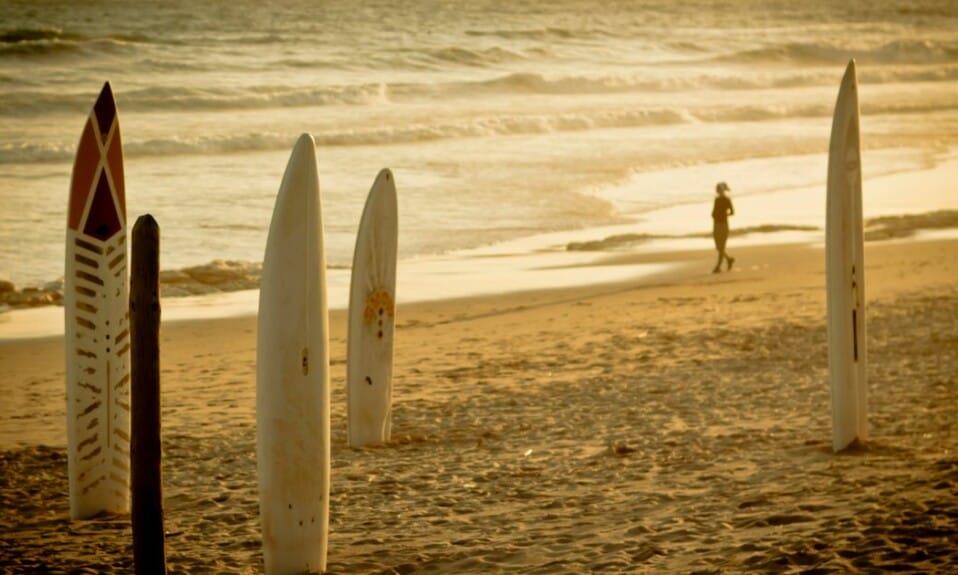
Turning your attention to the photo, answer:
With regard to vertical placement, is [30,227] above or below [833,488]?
above

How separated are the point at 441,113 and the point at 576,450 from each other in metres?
30.0

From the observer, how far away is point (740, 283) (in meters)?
15.2

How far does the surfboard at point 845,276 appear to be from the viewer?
7816 mm

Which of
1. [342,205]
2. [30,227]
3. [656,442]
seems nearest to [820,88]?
[342,205]

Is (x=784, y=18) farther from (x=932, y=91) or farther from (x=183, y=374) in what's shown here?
(x=183, y=374)

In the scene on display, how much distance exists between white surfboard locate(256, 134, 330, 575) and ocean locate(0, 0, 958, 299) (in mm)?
10332

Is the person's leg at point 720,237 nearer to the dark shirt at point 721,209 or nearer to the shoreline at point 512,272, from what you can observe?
the dark shirt at point 721,209

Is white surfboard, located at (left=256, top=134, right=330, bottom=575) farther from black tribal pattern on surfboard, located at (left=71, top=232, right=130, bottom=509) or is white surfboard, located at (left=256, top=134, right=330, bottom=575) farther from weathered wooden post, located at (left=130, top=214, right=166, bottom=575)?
black tribal pattern on surfboard, located at (left=71, top=232, right=130, bottom=509)

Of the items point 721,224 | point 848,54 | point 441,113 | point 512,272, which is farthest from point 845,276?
point 848,54

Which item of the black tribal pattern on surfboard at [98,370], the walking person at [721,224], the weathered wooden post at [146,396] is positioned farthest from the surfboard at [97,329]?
the walking person at [721,224]

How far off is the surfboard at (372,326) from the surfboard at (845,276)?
279 centimetres

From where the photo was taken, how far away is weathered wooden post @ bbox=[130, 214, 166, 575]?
17.6ft

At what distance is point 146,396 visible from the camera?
5.49 metres

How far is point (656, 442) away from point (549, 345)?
377 centimetres
